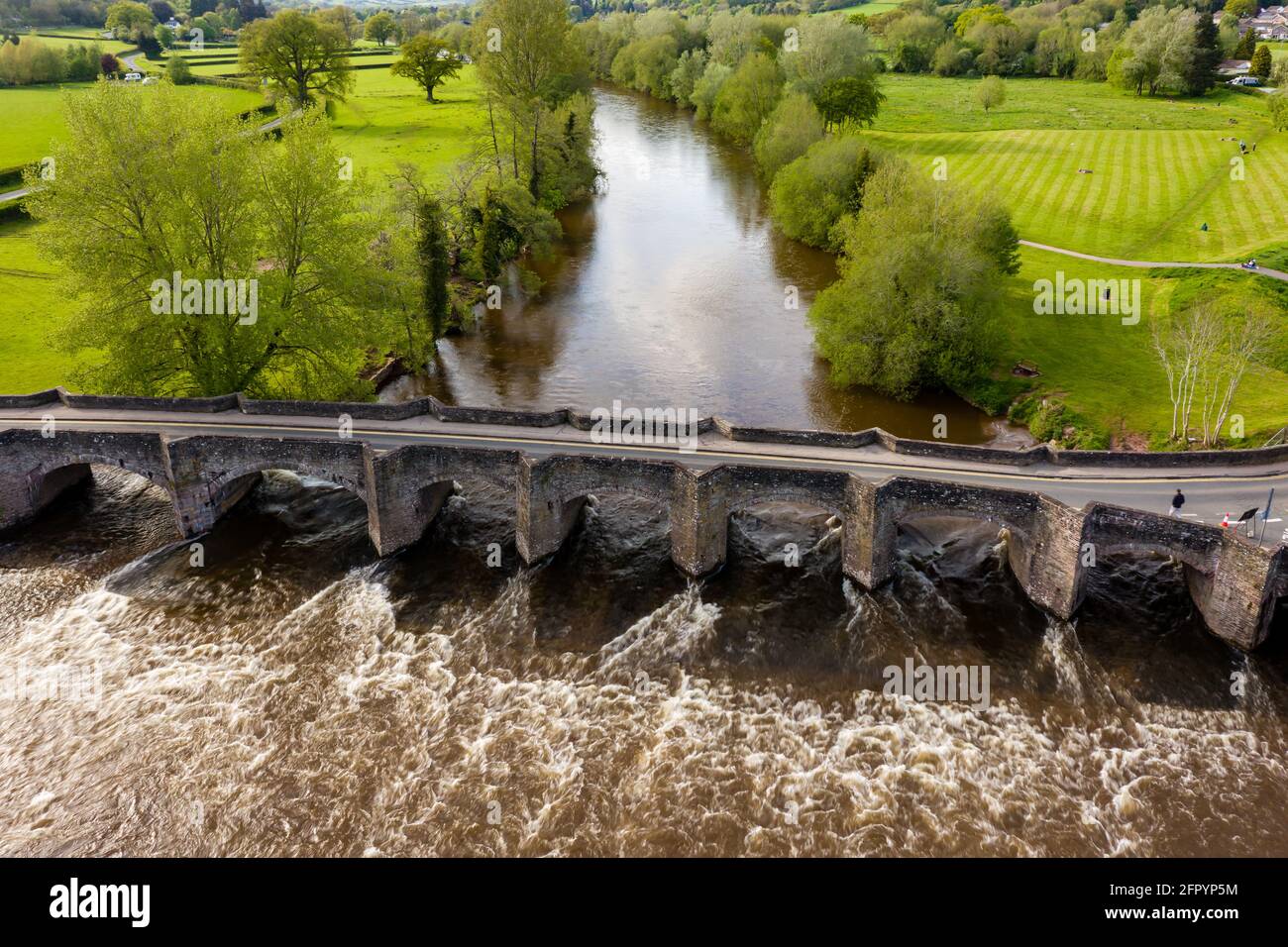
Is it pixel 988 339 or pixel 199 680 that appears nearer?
pixel 199 680

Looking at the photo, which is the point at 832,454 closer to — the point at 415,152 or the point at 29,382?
the point at 29,382

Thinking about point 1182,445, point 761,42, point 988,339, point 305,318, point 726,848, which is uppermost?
point 761,42

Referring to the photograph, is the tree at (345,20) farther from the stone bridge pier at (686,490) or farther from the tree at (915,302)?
the stone bridge pier at (686,490)

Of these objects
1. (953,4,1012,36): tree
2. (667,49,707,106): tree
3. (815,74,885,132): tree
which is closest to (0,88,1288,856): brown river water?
(815,74,885,132): tree

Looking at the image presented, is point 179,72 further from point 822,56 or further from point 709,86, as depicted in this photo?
point 822,56

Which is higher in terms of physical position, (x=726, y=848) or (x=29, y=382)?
(x=29, y=382)

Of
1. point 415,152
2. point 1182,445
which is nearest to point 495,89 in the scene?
point 415,152
